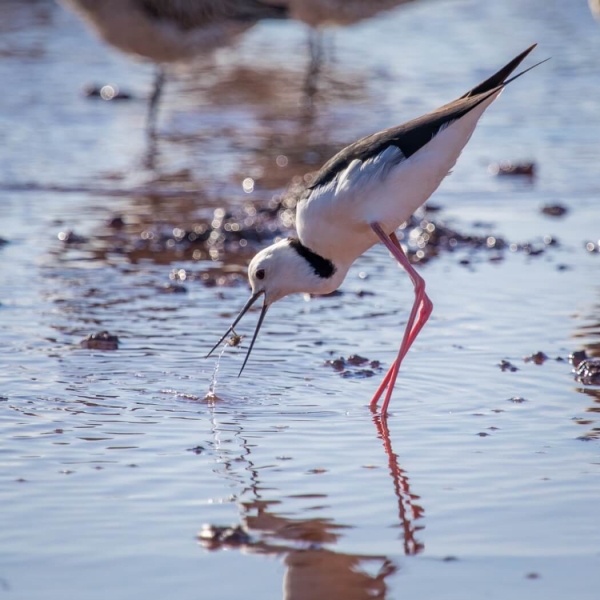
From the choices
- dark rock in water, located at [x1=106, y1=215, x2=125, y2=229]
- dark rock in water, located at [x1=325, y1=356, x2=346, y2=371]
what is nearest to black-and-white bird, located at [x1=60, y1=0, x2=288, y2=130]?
dark rock in water, located at [x1=106, y1=215, x2=125, y2=229]

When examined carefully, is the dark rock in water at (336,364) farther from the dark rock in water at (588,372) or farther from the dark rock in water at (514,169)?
the dark rock in water at (514,169)

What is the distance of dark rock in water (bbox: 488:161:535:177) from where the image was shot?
29.3 feet

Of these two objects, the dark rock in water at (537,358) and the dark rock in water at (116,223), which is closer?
the dark rock in water at (537,358)

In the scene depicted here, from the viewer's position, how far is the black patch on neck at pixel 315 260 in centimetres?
518

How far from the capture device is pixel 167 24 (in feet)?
36.6

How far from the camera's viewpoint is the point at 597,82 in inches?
476

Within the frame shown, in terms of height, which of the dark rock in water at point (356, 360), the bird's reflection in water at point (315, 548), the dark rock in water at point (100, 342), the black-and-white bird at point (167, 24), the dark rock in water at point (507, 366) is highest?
the black-and-white bird at point (167, 24)

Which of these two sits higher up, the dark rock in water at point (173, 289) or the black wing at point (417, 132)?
the dark rock in water at point (173, 289)

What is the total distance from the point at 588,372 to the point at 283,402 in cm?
123

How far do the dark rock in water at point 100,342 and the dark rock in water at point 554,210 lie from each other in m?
3.63

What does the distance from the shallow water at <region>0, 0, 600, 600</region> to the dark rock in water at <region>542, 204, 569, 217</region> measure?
17 cm

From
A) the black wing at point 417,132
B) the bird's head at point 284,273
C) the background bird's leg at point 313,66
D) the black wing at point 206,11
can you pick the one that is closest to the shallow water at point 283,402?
the bird's head at point 284,273

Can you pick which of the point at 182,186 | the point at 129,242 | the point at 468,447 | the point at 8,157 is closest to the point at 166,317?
the point at 129,242

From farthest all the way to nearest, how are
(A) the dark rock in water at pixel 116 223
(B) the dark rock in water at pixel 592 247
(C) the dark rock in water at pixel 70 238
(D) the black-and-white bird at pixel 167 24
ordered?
(D) the black-and-white bird at pixel 167 24 → (A) the dark rock in water at pixel 116 223 → (C) the dark rock in water at pixel 70 238 → (B) the dark rock in water at pixel 592 247
